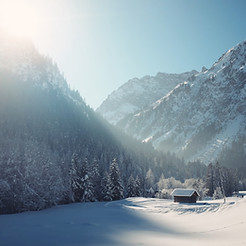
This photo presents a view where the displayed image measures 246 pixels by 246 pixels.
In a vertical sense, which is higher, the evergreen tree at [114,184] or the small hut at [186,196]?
the evergreen tree at [114,184]

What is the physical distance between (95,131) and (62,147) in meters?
46.7

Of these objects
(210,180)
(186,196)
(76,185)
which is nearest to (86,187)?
(76,185)

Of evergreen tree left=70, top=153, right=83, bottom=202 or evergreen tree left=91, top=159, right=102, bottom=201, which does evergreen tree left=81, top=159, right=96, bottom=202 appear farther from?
evergreen tree left=91, top=159, right=102, bottom=201

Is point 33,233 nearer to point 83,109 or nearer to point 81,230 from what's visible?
point 81,230

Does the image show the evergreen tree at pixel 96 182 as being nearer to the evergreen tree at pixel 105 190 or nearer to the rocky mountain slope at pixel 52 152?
the rocky mountain slope at pixel 52 152

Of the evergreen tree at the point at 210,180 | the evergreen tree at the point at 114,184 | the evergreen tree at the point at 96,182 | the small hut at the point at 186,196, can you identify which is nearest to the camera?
the small hut at the point at 186,196

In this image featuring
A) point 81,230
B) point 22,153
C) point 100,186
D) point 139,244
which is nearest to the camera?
point 139,244

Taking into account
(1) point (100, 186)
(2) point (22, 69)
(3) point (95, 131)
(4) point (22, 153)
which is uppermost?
(2) point (22, 69)

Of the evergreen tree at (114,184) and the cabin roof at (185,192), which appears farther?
the evergreen tree at (114,184)

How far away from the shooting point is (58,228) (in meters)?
28.7

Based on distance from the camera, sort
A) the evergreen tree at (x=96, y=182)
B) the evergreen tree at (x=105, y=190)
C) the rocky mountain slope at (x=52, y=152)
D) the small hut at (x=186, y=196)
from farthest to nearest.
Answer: the evergreen tree at (x=96, y=182), the evergreen tree at (x=105, y=190), the small hut at (x=186, y=196), the rocky mountain slope at (x=52, y=152)

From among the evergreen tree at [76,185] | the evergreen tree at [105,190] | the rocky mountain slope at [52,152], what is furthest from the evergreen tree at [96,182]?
the evergreen tree at [76,185]

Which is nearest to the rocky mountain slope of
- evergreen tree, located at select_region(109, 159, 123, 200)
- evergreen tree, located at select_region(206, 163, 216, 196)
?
evergreen tree, located at select_region(109, 159, 123, 200)

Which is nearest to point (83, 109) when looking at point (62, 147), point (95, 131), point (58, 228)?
point (95, 131)
